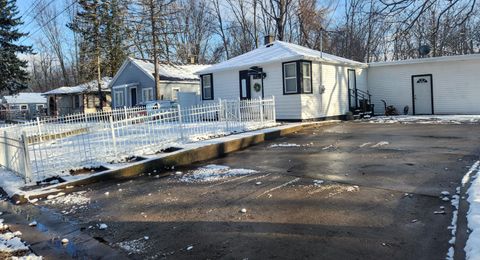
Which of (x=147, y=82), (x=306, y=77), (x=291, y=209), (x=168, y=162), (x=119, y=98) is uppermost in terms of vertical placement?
(x=147, y=82)

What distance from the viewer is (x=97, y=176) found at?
26.4ft

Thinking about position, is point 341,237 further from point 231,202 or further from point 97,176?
point 97,176

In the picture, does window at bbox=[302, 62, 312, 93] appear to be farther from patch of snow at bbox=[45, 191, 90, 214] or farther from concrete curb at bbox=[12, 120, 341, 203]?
patch of snow at bbox=[45, 191, 90, 214]

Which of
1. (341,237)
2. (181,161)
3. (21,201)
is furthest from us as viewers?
(181,161)

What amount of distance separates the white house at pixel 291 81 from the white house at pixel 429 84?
1508 mm

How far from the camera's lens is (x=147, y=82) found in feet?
96.9

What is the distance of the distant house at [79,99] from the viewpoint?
Result: 37.6 meters

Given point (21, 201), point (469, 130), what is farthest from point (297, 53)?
point (21, 201)

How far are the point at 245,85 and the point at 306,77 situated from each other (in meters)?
3.39

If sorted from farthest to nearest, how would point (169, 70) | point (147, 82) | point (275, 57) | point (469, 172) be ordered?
point (169, 70) → point (147, 82) → point (275, 57) → point (469, 172)

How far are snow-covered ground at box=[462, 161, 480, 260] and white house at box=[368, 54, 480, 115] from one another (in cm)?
1566

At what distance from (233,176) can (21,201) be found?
375 centimetres

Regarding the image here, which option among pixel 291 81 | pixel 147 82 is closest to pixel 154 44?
pixel 147 82

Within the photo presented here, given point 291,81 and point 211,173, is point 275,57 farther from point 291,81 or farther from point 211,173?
point 211,173
